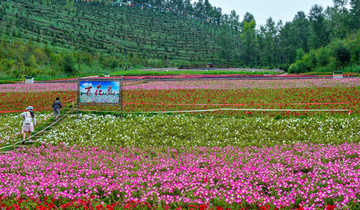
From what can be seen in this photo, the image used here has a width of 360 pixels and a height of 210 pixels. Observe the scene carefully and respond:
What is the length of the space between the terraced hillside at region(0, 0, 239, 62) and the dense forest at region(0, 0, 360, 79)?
13.1 inches

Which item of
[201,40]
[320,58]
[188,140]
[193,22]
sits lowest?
[188,140]

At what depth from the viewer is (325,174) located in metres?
7.98

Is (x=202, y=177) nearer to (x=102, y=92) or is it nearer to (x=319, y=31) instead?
(x=102, y=92)

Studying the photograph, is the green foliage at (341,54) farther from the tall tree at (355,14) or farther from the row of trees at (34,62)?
the row of trees at (34,62)

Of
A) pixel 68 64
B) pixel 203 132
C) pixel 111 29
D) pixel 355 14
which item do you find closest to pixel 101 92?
pixel 203 132

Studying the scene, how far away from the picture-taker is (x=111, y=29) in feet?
490

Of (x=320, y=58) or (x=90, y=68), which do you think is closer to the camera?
(x=320, y=58)

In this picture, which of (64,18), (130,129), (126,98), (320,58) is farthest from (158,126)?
(64,18)

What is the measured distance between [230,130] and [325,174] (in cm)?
686

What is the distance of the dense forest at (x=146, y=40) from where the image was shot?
67875 mm

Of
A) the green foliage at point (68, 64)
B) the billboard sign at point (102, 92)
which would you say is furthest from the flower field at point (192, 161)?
the green foliage at point (68, 64)

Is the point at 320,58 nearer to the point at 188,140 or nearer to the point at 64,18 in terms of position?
the point at 188,140

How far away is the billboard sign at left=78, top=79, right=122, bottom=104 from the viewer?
17297mm

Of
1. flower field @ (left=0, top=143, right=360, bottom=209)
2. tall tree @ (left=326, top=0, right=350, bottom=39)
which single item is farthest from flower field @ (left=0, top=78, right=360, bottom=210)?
tall tree @ (left=326, top=0, right=350, bottom=39)
